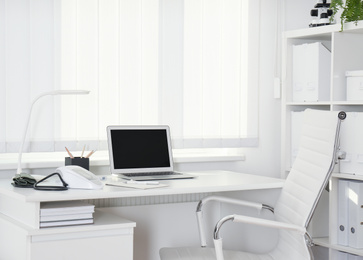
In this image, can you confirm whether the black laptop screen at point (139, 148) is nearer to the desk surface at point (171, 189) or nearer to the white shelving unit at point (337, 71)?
the desk surface at point (171, 189)

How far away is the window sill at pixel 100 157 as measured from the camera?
307 centimetres

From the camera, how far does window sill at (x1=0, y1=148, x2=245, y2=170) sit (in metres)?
3.07

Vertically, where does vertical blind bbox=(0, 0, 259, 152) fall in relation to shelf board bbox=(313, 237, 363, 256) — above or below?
above

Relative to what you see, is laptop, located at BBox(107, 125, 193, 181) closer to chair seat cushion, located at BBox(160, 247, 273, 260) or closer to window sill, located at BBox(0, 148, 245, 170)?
window sill, located at BBox(0, 148, 245, 170)

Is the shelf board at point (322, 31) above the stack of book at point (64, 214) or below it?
above

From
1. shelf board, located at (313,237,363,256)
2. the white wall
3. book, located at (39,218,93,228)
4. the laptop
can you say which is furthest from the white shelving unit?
book, located at (39,218,93,228)

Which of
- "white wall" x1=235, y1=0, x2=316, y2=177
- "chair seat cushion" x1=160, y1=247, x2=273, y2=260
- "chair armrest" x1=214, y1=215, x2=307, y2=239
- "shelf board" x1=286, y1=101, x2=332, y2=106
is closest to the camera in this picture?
"chair armrest" x1=214, y1=215, x2=307, y2=239

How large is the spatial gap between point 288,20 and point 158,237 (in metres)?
1.56

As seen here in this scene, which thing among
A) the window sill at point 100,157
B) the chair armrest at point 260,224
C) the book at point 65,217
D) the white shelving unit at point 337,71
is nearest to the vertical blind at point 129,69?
the window sill at point 100,157

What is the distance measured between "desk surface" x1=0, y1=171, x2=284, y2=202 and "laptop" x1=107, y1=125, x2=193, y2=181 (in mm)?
171

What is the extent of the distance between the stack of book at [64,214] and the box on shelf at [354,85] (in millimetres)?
1492

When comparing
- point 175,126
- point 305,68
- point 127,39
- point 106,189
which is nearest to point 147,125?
point 175,126

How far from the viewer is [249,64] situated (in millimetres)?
3658

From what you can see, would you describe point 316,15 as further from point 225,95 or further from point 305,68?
point 225,95
